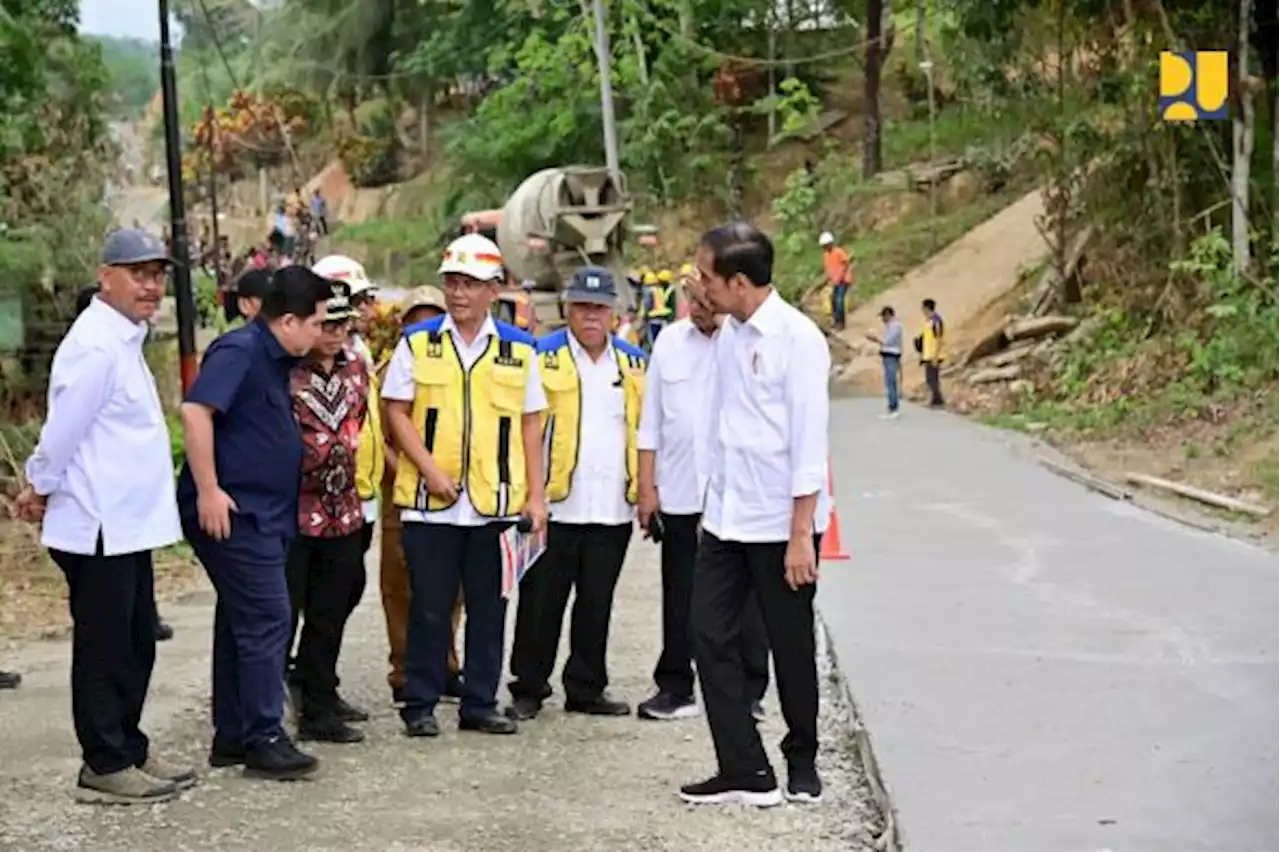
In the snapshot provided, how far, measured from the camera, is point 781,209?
31.9 meters

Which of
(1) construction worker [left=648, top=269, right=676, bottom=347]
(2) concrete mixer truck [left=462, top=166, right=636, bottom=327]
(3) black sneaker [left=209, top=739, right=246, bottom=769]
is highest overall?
(2) concrete mixer truck [left=462, top=166, right=636, bottom=327]

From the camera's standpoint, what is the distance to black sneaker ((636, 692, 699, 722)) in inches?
272

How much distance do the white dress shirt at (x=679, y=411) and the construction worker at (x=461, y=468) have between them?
0.51 meters

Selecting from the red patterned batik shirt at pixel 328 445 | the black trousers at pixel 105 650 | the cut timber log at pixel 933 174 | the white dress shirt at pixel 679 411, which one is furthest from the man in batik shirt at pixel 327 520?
the cut timber log at pixel 933 174

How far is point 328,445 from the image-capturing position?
6.27 meters

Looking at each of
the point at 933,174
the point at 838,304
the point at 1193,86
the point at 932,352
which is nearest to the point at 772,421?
the point at 1193,86

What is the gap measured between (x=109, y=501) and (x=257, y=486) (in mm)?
510

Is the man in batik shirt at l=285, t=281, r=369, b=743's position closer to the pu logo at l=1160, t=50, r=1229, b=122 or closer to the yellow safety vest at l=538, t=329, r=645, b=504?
the yellow safety vest at l=538, t=329, r=645, b=504

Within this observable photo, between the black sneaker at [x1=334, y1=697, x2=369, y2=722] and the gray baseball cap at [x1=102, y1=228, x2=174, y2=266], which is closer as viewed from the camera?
the gray baseball cap at [x1=102, y1=228, x2=174, y2=266]

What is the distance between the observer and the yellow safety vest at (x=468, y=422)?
21.2 feet

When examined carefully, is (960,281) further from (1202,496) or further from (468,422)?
(468,422)

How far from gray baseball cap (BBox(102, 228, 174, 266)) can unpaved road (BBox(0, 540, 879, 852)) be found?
69.1 inches

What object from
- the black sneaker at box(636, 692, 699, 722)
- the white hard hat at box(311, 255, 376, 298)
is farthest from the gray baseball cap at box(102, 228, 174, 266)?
the black sneaker at box(636, 692, 699, 722)

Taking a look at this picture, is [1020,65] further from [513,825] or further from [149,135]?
[149,135]
